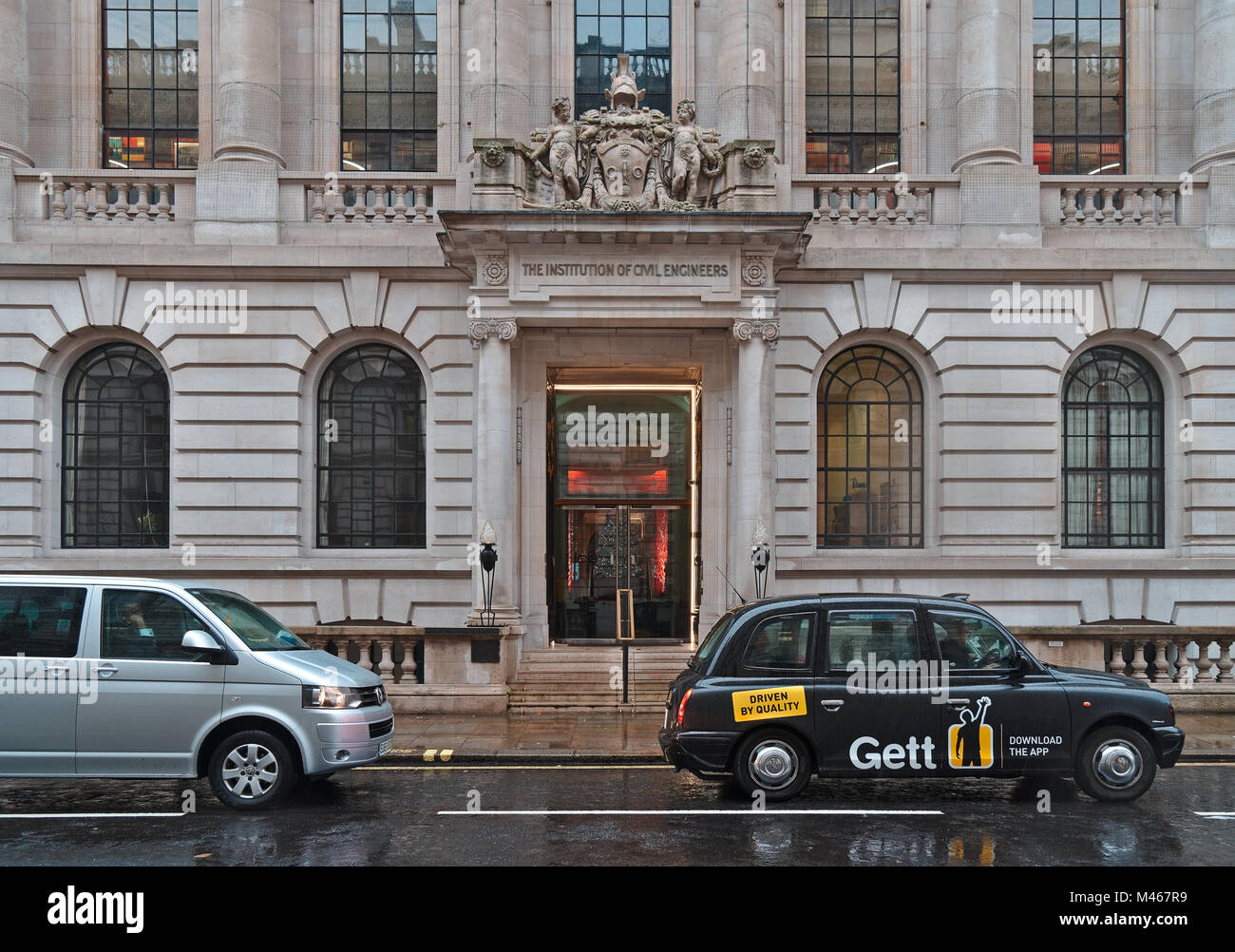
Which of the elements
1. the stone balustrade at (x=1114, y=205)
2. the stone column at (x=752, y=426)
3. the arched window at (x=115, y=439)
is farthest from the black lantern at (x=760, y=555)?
the arched window at (x=115, y=439)

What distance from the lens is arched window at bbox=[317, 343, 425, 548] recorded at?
17.9 meters

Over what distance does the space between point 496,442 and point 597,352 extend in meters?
2.77

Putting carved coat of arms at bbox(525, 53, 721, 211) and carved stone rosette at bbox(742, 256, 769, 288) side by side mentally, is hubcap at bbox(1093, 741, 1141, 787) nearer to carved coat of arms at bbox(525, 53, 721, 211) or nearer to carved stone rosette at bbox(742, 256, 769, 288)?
carved stone rosette at bbox(742, 256, 769, 288)

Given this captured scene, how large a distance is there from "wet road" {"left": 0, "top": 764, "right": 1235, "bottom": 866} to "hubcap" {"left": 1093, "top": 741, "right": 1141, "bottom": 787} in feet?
0.83

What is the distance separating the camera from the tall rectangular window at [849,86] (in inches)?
741

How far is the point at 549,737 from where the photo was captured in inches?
508

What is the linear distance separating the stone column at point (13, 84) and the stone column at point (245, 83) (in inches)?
135

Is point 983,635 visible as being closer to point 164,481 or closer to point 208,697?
point 208,697

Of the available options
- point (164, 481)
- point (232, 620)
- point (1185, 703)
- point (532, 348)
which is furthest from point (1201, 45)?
point (164, 481)

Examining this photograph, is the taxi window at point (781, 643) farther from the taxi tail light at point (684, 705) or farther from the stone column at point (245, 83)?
the stone column at point (245, 83)

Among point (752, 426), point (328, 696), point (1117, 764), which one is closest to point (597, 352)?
point (752, 426)

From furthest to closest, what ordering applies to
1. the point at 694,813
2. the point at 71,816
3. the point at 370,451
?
the point at 370,451 < the point at 694,813 < the point at 71,816

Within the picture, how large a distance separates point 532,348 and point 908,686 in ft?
33.9

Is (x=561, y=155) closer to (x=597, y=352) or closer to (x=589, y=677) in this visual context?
(x=597, y=352)
